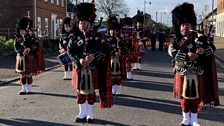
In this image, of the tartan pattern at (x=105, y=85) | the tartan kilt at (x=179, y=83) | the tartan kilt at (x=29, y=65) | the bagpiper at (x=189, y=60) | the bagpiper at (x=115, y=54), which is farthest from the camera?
the tartan kilt at (x=29, y=65)

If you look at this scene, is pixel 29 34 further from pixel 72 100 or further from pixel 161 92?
pixel 161 92

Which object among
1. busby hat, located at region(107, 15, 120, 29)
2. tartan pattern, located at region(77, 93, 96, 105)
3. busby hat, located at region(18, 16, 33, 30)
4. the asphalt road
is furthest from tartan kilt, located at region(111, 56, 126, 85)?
tartan pattern, located at region(77, 93, 96, 105)

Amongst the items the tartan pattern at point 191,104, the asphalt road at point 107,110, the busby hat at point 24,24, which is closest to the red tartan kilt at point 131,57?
the asphalt road at point 107,110

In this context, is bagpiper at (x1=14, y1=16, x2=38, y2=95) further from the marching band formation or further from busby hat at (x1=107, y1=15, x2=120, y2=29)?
the marching band formation

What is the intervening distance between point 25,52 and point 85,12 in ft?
14.0

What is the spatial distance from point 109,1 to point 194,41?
9200 centimetres

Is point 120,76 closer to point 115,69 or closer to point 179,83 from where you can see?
point 115,69

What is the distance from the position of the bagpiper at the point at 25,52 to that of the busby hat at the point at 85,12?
395 cm

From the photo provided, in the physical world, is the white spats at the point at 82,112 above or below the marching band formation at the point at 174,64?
below

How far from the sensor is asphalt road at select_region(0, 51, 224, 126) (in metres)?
8.62

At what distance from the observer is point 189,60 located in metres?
7.70

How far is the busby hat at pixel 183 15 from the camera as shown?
7.86 metres

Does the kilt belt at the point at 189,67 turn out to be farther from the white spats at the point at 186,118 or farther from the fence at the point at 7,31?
the fence at the point at 7,31

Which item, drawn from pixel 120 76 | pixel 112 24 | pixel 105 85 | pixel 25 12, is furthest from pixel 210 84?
pixel 25 12
